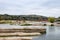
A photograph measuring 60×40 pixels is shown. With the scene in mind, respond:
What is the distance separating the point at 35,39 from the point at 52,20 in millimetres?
55362

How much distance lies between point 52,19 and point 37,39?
5583 centimetres

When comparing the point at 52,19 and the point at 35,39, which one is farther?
the point at 52,19

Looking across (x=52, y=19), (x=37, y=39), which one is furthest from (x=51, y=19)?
(x=37, y=39)

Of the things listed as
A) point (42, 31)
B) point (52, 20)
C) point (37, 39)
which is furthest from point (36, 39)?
point (52, 20)

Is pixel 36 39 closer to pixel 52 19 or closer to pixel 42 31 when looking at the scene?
pixel 42 31

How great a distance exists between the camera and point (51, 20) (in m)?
77.2

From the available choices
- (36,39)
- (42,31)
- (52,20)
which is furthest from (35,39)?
(52,20)

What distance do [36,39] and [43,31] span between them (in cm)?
937

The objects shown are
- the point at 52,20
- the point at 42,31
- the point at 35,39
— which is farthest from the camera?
the point at 52,20

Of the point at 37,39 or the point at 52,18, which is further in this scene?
the point at 52,18

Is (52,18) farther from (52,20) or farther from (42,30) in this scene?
(42,30)

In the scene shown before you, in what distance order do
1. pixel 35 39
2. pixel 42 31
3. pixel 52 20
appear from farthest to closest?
pixel 52 20 < pixel 42 31 < pixel 35 39

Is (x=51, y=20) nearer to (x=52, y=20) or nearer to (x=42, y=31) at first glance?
(x=52, y=20)

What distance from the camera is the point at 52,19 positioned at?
7750 cm
